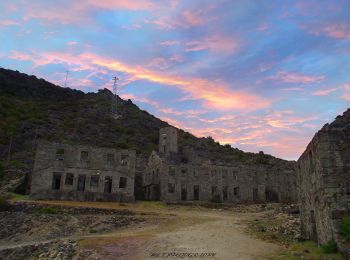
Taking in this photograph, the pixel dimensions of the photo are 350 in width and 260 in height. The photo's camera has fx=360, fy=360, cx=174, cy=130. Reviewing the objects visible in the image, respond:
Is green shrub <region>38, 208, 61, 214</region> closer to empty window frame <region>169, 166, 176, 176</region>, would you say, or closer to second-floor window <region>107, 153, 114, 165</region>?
second-floor window <region>107, 153, 114, 165</region>

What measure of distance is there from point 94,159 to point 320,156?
33.9m

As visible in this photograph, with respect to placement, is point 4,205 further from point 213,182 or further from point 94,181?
point 213,182

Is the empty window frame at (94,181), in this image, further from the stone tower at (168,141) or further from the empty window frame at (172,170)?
the stone tower at (168,141)

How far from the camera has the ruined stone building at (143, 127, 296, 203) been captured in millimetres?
49281

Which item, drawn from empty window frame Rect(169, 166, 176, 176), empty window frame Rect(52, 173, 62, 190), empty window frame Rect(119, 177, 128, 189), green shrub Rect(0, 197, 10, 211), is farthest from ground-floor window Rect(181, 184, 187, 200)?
green shrub Rect(0, 197, 10, 211)

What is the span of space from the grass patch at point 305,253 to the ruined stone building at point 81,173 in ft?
98.9

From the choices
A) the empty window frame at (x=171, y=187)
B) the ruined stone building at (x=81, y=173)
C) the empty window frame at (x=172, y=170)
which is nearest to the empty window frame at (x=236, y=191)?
the empty window frame at (x=171, y=187)

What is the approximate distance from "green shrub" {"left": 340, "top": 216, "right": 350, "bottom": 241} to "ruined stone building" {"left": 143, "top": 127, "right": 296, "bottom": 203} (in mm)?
33990

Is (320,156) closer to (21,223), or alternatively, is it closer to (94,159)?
(21,223)

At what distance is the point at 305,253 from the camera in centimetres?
1594

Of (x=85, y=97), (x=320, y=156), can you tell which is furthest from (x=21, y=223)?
(x=85, y=97)

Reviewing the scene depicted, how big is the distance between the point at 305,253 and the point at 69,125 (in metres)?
80.6

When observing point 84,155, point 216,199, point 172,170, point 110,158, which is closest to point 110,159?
point 110,158

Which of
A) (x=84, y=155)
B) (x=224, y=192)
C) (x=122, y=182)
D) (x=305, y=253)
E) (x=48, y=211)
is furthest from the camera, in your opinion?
(x=224, y=192)
